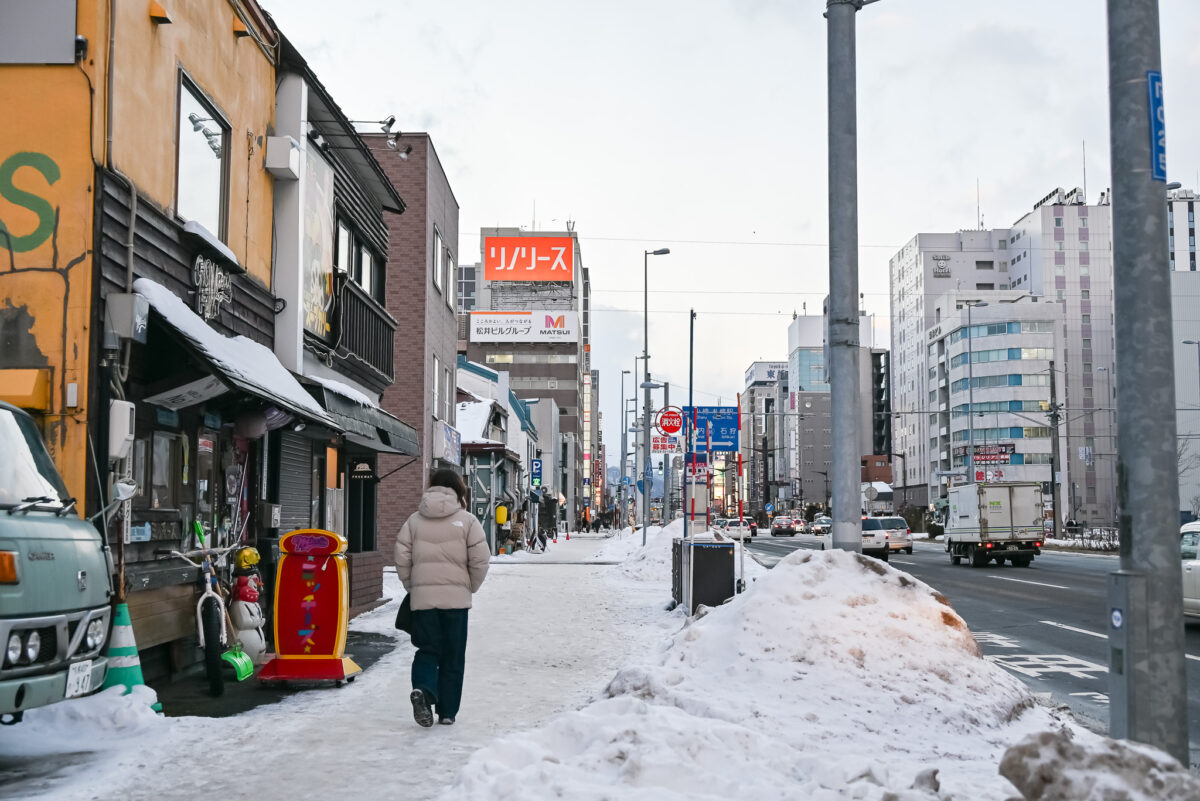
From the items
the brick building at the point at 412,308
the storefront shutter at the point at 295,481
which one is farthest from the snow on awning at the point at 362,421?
the brick building at the point at 412,308

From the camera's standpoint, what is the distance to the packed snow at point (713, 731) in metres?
5.36

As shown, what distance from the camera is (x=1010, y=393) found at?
114812mm

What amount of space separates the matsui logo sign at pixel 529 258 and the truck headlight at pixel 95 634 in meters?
104

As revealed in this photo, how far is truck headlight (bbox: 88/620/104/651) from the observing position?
641cm

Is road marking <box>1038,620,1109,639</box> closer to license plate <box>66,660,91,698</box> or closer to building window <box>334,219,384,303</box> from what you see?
building window <box>334,219,384,303</box>

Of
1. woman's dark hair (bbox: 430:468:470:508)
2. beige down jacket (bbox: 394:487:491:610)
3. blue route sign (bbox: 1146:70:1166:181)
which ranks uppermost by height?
blue route sign (bbox: 1146:70:1166:181)

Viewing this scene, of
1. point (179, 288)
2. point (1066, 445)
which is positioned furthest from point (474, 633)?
point (1066, 445)

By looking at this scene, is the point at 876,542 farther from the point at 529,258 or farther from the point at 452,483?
the point at 529,258

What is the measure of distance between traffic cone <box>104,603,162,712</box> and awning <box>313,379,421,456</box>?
4989 mm

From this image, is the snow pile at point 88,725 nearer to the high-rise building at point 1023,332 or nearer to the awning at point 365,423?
the awning at point 365,423

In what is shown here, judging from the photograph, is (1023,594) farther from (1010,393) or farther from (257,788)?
(1010,393)

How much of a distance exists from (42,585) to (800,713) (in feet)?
15.3

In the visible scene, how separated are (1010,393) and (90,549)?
11784 centimetres

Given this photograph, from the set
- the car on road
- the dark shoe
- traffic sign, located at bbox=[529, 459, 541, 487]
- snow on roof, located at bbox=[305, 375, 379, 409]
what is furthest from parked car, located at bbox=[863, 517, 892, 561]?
the dark shoe
